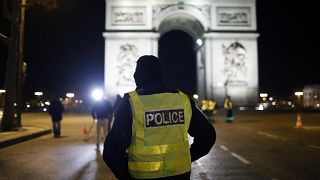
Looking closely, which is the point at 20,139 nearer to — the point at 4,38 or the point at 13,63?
the point at 13,63

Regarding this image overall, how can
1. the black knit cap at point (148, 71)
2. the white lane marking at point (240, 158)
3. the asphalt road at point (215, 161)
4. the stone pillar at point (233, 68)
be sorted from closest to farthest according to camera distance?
the black knit cap at point (148, 71)
the asphalt road at point (215, 161)
the white lane marking at point (240, 158)
the stone pillar at point (233, 68)

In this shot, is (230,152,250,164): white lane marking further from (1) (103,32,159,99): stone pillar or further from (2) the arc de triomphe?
(1) (103,32,159,99): stone pillar

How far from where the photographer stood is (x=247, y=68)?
39500 millimetres

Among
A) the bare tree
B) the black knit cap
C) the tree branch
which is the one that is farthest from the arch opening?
the black knit cap

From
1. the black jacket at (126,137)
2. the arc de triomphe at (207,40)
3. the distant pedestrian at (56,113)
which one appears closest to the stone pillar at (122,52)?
the arc de triomphe at (207,40)

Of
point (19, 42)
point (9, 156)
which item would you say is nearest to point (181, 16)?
point (19, 42)

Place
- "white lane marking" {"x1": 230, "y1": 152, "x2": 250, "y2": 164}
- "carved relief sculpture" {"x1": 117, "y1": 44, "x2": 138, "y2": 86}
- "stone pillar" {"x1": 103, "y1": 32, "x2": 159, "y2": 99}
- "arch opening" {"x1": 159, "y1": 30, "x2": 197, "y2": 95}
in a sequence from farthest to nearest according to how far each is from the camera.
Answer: "arch opening" {"x1": 159, "y1": 30, "x2": 197, "y2": 95}, "carved relief sculpture" {"x1": 117, "y1": 44, "x2": 138, "y2": 86}, "stone pillar" {"x1": 103, "y1": 32, "x2": 159, "y2": 99}, "white lane marking" {"x1": 230, "y1": 152, "x2": 250, "y2": 164}

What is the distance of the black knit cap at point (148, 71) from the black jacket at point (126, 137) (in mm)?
50

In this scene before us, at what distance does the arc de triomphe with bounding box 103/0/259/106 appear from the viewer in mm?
38375

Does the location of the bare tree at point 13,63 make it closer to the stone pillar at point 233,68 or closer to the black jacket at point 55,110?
the black jacket at point 55,110

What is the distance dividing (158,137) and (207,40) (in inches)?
1447

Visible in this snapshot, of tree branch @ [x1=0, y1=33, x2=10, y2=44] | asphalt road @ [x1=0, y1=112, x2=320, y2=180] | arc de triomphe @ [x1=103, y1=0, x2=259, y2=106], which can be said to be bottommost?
asphalt road @ [x1=0, y1=112, x2=320, y2=180]

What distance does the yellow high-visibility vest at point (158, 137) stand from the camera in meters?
2.85

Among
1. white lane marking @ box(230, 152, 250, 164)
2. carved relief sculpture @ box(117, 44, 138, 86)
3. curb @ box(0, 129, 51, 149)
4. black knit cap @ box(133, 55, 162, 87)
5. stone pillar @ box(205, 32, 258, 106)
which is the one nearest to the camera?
black knit cap @ box(133, 55, 162, 87)
